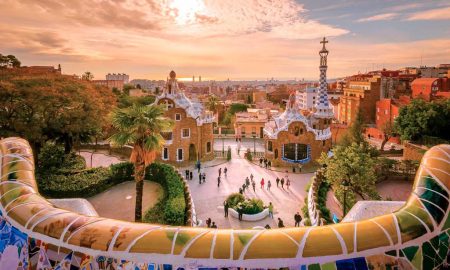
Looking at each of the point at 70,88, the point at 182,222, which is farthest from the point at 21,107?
the point at 182,222

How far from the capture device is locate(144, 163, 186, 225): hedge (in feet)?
67.5

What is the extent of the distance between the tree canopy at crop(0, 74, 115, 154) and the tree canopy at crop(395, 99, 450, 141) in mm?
34881

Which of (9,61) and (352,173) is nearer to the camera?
(352,173)

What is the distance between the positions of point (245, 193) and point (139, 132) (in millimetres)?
13958

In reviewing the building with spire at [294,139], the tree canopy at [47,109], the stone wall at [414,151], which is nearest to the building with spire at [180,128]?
the tree canopy at [47,109]

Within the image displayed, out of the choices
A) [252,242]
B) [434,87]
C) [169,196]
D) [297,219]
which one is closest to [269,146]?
[297,219]

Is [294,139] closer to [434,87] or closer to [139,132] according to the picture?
[139,132]

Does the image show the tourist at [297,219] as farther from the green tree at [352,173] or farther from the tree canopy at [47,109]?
the tree canopy at [47,109]

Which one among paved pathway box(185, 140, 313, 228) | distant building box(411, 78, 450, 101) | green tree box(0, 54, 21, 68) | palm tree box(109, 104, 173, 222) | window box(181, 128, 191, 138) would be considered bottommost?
paved pathway box(185, 140, 313, 228)

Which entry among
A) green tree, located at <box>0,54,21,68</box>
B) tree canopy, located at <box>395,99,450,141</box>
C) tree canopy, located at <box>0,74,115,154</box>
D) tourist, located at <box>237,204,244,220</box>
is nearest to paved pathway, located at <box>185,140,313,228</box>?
tourist, located at <box>237,204,244,220</box>

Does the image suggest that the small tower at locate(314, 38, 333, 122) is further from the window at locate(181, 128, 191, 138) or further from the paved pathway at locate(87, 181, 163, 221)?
the paved pathway at locate(87, 181, 163, 221)

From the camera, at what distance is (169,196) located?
77.7 ft

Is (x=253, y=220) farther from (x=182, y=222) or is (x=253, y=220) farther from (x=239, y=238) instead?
(x=239, y=238)

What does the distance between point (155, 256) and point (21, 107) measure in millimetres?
26877
